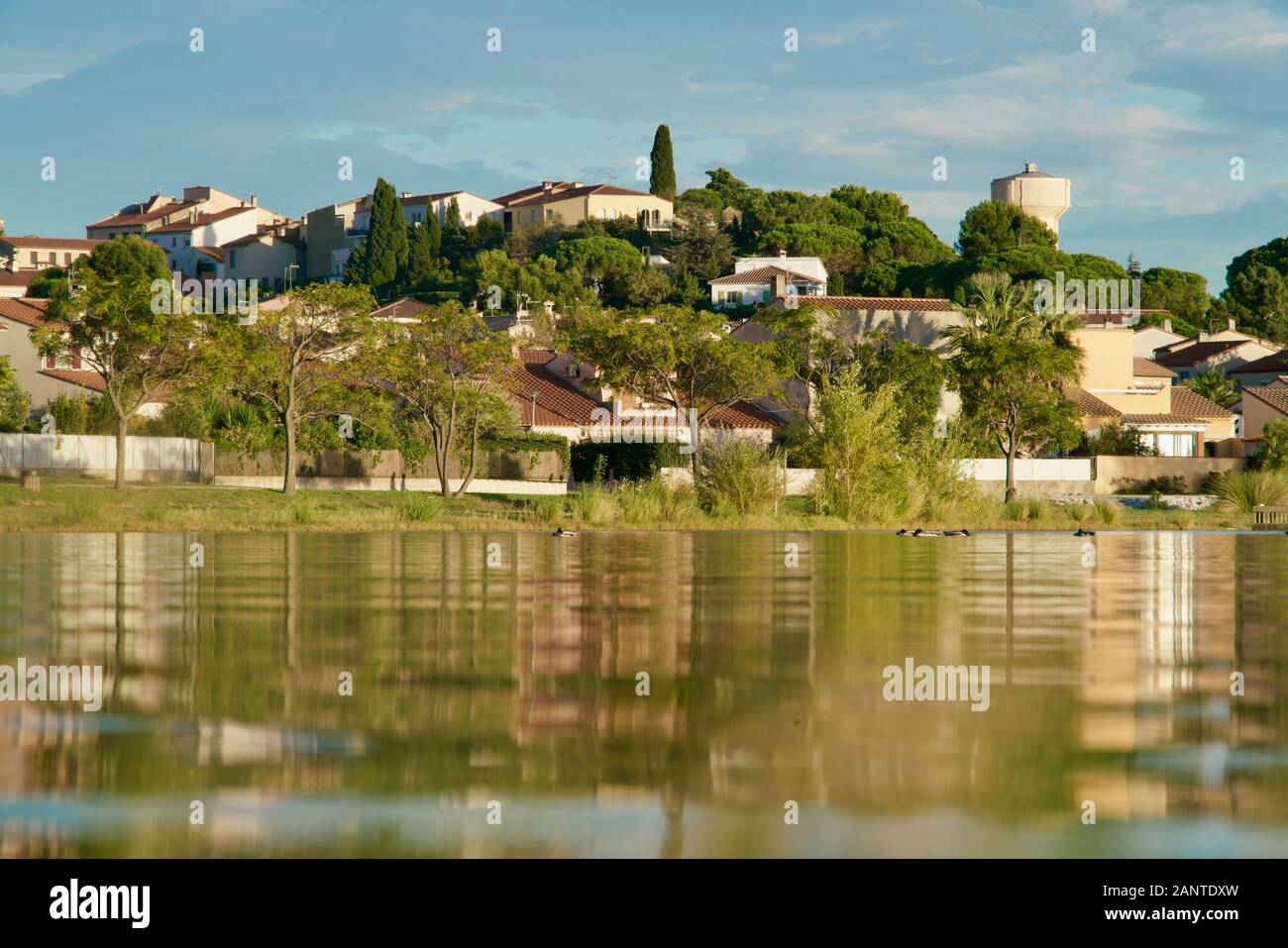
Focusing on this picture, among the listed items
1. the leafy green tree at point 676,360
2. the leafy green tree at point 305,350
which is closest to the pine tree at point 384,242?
the leafy green tree at point 676,360

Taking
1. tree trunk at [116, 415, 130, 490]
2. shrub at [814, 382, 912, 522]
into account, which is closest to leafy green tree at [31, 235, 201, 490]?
tree trunk at [116, 415, 130, 490]

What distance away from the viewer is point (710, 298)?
142 metres

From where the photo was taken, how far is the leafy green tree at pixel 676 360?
224 ft

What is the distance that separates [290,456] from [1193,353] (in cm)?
8241

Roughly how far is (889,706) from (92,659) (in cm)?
520

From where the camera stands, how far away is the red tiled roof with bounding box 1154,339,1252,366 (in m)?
120

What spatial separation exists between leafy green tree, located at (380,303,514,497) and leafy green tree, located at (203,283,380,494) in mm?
1425

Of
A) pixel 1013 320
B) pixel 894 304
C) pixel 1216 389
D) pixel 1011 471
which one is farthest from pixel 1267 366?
pixel 1011 471

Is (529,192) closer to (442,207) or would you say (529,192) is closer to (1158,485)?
(442,207)

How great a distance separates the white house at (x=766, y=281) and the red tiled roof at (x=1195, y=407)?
41.2 meters

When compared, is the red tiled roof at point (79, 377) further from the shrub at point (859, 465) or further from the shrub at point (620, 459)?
the shrub at point (859, 465)

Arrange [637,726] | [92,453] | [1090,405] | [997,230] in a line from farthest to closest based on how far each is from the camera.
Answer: [997,230]
[1090,405]
[92,453]
[637,726]

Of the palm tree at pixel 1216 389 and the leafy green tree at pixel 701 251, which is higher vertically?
the leafy green tree at pixel 701 251

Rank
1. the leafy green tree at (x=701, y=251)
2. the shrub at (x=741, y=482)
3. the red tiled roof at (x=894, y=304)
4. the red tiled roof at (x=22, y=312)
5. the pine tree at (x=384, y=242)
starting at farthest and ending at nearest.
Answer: the pine tree at (x=384, y=242) → the leafy green tree at (x=701, y=251) → the red tiled roof at (x=894, y=304) → the red tiled roof at (x=22, y=312) → the shrub at (x=741, y=482)
